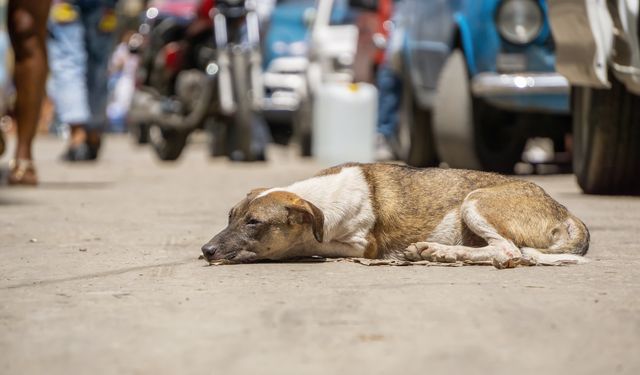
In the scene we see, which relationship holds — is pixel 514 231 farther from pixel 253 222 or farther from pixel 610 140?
pixel 610 140

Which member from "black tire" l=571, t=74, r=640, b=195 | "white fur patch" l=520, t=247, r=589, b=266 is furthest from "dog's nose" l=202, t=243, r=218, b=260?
"black tire" l=571, t=74, r=640, b=195

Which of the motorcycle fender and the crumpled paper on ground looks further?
the motorcycle fender

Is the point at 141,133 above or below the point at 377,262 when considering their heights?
below

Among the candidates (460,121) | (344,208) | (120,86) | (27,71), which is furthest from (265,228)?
(120,86)

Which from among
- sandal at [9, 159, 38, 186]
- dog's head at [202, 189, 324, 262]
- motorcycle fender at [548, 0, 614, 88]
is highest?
motorcycle fender at [548, 0, 614, 88]

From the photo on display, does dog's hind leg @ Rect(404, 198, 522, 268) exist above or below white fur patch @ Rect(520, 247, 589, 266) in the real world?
above

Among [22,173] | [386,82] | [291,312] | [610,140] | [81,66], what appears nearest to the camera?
[291,312]

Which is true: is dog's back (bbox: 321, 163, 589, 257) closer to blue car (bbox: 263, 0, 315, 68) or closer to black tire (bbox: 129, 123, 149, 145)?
blue car (bbox: 263, 0, 315, 68)

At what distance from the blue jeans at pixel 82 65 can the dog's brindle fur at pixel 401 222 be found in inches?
306

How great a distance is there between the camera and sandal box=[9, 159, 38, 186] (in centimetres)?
1025

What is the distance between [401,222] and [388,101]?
9.67m

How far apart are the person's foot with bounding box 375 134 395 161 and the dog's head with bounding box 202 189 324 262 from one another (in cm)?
970

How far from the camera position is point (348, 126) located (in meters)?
13.8

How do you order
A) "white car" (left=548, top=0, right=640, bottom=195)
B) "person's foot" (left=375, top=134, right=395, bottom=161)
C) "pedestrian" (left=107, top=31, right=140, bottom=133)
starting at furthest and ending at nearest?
"pedestrian" (left=107, top=31, right=140, bottom=133)
"person's foot" (left=375, top=134, right=395, bottom=161)
"white car" (left=548, top=0, right=640, bottom=195)
